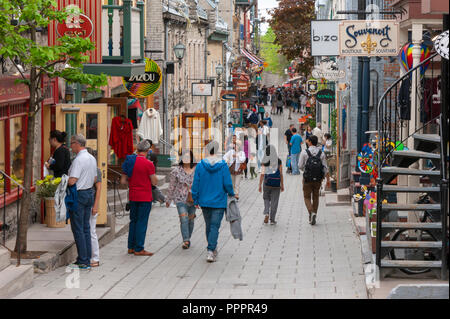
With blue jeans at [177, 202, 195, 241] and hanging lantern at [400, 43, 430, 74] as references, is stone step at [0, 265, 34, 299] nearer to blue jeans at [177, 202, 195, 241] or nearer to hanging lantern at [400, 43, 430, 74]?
blue jeans at [177, 202, 195, 241]

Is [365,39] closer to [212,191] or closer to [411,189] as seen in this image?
[212,191]

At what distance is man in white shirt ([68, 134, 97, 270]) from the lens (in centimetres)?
1137

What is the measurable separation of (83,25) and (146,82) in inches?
291

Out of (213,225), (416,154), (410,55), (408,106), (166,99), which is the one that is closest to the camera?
(416,154)

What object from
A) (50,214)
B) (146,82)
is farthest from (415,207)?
(146,82)

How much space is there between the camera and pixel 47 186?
46.8ft

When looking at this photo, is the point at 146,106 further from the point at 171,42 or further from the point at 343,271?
the point at 343,271

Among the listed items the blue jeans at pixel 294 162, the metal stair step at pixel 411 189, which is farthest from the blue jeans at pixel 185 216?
the blue jeans at pixel 294 162

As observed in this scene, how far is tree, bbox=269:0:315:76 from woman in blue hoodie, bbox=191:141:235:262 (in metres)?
29.2

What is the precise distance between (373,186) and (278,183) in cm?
275

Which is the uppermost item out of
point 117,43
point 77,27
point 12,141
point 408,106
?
point 77,27

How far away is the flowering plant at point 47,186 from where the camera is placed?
14234 millimetres

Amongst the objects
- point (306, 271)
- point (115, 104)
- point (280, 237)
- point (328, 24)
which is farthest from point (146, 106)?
point (306, 271)

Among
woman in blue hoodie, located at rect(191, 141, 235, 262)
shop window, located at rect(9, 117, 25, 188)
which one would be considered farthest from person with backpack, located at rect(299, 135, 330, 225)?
shop window, located at rect(9, 117, 25, 188)
